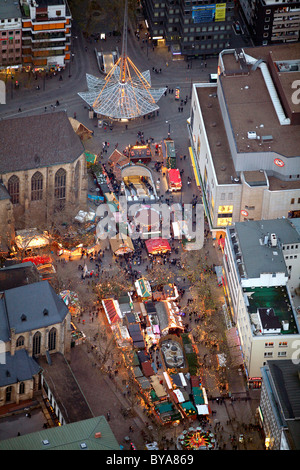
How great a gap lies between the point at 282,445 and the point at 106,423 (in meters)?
A: 30.2

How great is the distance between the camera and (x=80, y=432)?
19575 cm

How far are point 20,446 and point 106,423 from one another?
15477 millimetres

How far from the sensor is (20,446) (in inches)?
7589
